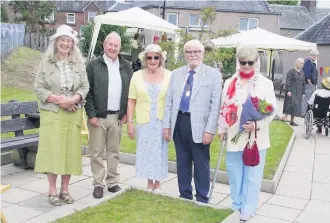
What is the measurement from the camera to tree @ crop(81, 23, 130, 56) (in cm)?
2295

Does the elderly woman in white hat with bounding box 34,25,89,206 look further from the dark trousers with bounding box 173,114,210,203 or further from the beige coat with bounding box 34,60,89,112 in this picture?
the dark trousers with bounding box 173,114,210,203

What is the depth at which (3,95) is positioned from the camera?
549 inches

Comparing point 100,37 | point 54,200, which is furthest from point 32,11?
point 54,200

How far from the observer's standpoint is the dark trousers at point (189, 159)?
→ 16.2ft

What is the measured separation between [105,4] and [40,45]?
3161 cm

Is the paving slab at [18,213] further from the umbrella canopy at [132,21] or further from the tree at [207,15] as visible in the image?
the umbrella canopy at [132,21]

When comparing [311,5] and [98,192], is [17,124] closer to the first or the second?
[98,192]

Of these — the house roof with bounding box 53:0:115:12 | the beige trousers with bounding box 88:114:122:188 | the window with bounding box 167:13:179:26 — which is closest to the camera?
the beige trousers with bounding box 88:114:122:188

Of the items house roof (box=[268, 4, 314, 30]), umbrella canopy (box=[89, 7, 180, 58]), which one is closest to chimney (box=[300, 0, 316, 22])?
house roof (box=[268, 4, 314, 30])

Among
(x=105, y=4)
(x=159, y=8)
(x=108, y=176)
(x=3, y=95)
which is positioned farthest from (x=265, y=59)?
(x=105, y=4)

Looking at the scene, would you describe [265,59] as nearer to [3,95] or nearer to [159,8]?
[159,8]

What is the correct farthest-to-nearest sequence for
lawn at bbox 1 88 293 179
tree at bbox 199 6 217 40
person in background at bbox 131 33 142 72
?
1. person in background at bbox 131 33 142 72
2. tree at bbox 199 6 217 40
3. lawn at bbox 1 88 293 179

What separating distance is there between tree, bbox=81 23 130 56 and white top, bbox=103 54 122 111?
17.6 m

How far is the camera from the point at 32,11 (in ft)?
132
